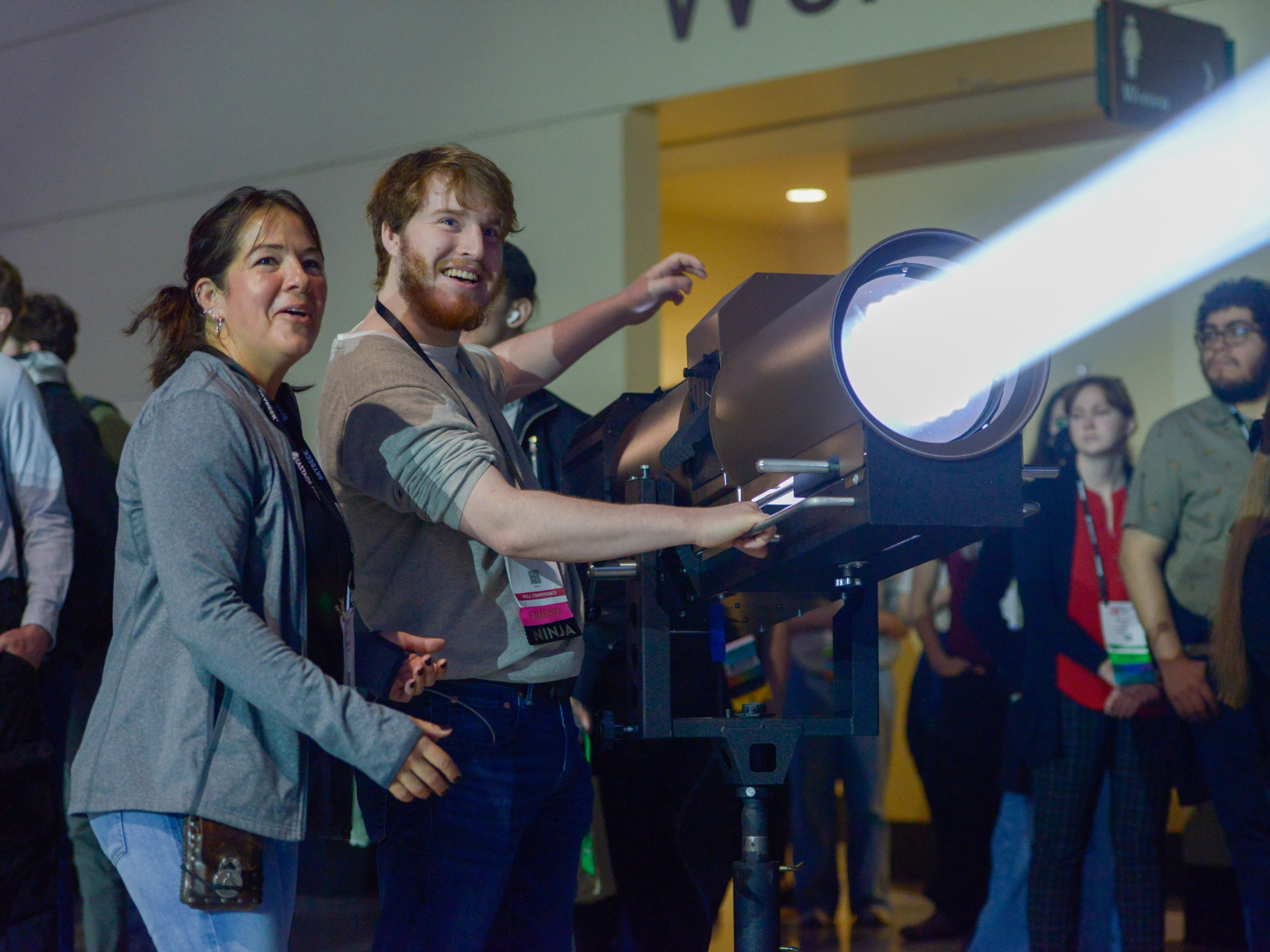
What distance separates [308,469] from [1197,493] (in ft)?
6.97

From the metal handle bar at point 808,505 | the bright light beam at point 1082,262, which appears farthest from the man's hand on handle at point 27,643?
the bright light beam at point 1082,262

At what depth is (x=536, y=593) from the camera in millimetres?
1623

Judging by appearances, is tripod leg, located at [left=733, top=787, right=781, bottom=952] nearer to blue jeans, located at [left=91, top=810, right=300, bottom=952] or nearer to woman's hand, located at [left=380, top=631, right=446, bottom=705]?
woman's hand, located at [left=380, top=631, right=446, bottom=705]

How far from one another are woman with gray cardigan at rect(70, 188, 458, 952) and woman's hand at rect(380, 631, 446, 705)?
0.24ft

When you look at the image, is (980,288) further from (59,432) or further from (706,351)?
(59,432)

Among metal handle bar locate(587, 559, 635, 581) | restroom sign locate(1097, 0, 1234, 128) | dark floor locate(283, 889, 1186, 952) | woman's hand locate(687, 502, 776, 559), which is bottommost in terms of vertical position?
dark floor locate(283, 889, 1186, 952)

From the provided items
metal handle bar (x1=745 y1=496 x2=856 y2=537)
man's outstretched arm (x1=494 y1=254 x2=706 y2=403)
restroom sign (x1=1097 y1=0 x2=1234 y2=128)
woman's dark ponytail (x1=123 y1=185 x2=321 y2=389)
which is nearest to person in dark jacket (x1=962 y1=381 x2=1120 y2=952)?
restroom sign (x1=1097 y1=0 x2=1234 y2=128)

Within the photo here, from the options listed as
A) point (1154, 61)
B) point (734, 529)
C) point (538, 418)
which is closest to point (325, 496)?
point (734, 529)

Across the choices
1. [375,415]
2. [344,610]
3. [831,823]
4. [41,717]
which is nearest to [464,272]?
[375,415]

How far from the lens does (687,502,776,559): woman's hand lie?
4.36ft

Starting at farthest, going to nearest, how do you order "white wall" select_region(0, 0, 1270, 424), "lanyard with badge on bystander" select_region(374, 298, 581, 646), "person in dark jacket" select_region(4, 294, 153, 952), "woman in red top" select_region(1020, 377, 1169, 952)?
1. "white wall" select_region(0, 0, 1270, 424)
2. "woman in red top" select_region(1020, 377, 1169, 952)
3. "person in dark jacket" select_region(4, 294, 153, 952)
4. "lanyard with badge on bystander" select_region(374, 298, 581, 646)

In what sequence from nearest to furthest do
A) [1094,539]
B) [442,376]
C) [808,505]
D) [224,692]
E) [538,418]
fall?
[808,505] → [224,692] → [442,376] → [538,418] → [1094,539]

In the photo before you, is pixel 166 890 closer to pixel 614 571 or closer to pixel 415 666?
pixel 415 666

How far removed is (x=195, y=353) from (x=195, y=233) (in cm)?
21
